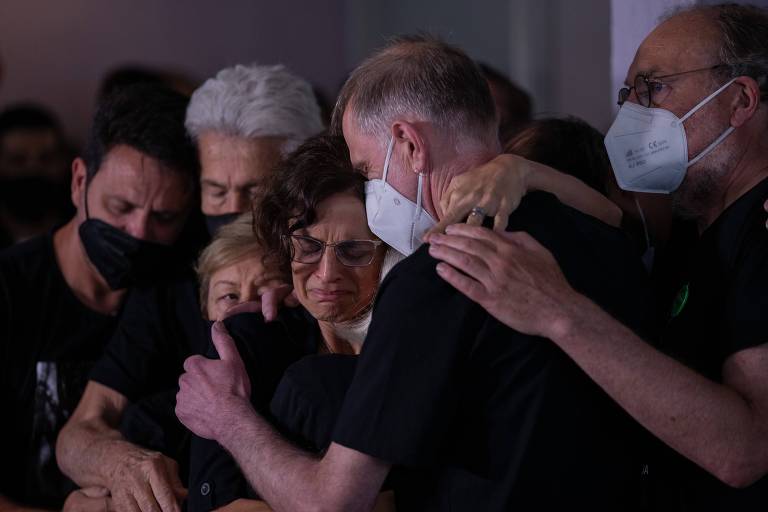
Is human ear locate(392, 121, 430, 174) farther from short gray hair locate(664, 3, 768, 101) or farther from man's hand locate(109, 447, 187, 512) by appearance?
man's hand locate(109, 447, 187, 512)

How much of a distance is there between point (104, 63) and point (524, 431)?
476cm

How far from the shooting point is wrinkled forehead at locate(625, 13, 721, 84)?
2.31 meters

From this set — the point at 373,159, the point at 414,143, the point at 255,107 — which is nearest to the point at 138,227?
the point at 255,107

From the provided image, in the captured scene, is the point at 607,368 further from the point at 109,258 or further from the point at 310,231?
the point at 109,258

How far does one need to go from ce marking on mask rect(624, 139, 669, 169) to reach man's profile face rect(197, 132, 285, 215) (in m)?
1.12

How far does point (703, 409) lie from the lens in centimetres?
186

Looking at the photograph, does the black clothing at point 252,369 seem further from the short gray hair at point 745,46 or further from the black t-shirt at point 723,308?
the short gray hair at point 745,46

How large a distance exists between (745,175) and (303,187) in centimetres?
96

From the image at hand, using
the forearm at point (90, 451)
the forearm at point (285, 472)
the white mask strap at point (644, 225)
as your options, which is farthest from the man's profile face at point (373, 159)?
the forearm at point (90, 451)

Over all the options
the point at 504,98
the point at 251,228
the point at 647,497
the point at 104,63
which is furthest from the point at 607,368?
the point at 104,63

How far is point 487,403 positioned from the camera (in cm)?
190

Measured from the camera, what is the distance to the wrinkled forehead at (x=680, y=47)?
231cm

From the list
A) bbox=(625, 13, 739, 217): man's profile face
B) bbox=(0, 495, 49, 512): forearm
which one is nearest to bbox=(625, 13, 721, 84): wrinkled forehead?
bbox=(625, 13, 739, 217): man's profile face

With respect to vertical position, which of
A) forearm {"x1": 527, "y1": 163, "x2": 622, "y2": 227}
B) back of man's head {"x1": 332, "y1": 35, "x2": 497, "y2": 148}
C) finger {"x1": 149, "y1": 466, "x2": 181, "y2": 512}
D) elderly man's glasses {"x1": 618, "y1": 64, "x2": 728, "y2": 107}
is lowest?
finger {"x1": 149, "y1": 466, "x2": 181, "y2": 512}
